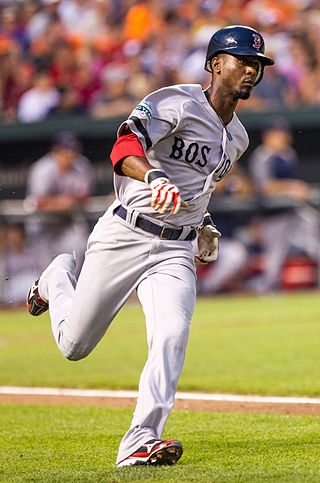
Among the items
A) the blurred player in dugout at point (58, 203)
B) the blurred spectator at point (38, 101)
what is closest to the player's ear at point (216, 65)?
the blurred player in dugout at point (58, 203)

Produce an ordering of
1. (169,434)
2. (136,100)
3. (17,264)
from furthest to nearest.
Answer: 1. (136,100)
2. (17,264)
3. (169,434)

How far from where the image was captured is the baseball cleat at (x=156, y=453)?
443 centimetres

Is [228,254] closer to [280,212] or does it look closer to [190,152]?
[280,212]

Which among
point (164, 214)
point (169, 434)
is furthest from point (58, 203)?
point (164, 214)

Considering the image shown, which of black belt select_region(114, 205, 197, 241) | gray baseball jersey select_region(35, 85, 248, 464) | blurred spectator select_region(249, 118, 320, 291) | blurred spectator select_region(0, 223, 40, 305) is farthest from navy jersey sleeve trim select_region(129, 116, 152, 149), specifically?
blurred spectator select_region(249, 118, 320, 291)

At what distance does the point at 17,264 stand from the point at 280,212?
3783 millimetres

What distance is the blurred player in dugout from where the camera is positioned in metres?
14.6

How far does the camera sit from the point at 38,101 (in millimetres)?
15148

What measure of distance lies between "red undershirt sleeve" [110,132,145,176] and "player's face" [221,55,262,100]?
1.65ft

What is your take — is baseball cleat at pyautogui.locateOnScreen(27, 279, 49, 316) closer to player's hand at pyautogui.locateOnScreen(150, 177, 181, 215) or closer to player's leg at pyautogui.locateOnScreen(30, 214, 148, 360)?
player's leg at pyautogui.locateOnScreen(30, 214, 148, 360)

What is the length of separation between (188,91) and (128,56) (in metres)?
11.4

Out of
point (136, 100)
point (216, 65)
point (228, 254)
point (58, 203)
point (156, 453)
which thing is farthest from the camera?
point (136, 100)

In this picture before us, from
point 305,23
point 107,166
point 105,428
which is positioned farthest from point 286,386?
point 305,23

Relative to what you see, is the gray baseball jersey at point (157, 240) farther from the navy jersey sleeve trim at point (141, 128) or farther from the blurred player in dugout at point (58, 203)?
the blurred player in dugout at point (58, 203)
